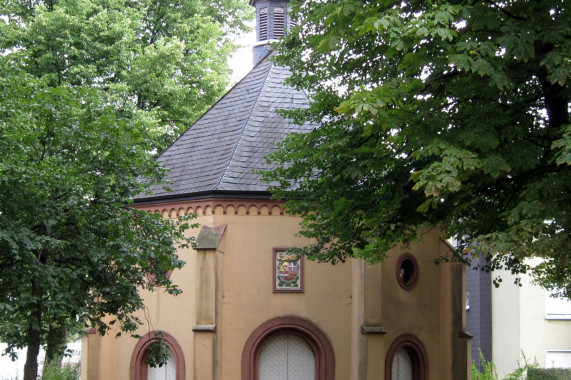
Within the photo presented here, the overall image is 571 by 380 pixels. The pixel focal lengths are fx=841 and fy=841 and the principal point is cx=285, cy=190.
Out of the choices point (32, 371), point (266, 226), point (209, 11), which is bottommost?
point (32, 371)

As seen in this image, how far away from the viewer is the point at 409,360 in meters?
21.4

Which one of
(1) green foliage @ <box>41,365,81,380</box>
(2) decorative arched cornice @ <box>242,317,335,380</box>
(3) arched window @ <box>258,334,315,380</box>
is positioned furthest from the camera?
(1) green foliage @ <box>41,365,81,380</box>

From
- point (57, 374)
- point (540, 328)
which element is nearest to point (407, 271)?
point (57, 374)

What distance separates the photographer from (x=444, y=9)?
37.3 ft

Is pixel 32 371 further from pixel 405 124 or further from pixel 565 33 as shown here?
pixel 565 33

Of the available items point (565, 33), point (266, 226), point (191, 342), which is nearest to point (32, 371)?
point (191, 342)

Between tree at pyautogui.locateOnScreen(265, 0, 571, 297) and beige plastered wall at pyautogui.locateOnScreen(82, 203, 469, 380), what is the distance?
195 inches

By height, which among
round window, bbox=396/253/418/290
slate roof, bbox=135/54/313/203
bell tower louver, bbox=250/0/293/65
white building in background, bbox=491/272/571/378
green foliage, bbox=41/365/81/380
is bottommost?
green foliage, bbox=41/365/81/380

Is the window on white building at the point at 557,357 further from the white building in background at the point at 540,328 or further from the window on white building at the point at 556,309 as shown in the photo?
the window on white building at the point at 556,309

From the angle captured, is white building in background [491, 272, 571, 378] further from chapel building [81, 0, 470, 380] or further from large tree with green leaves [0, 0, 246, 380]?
large tree with green leaves [0, 0, 246, 380]

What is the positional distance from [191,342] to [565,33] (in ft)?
39.4

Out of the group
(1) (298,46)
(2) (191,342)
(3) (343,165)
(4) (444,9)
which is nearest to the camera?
(4) (444,9)

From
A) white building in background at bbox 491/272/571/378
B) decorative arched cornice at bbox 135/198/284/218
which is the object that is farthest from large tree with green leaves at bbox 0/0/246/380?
white building in background at bbox 491/272/571/378

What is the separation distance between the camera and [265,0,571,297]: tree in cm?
1112
